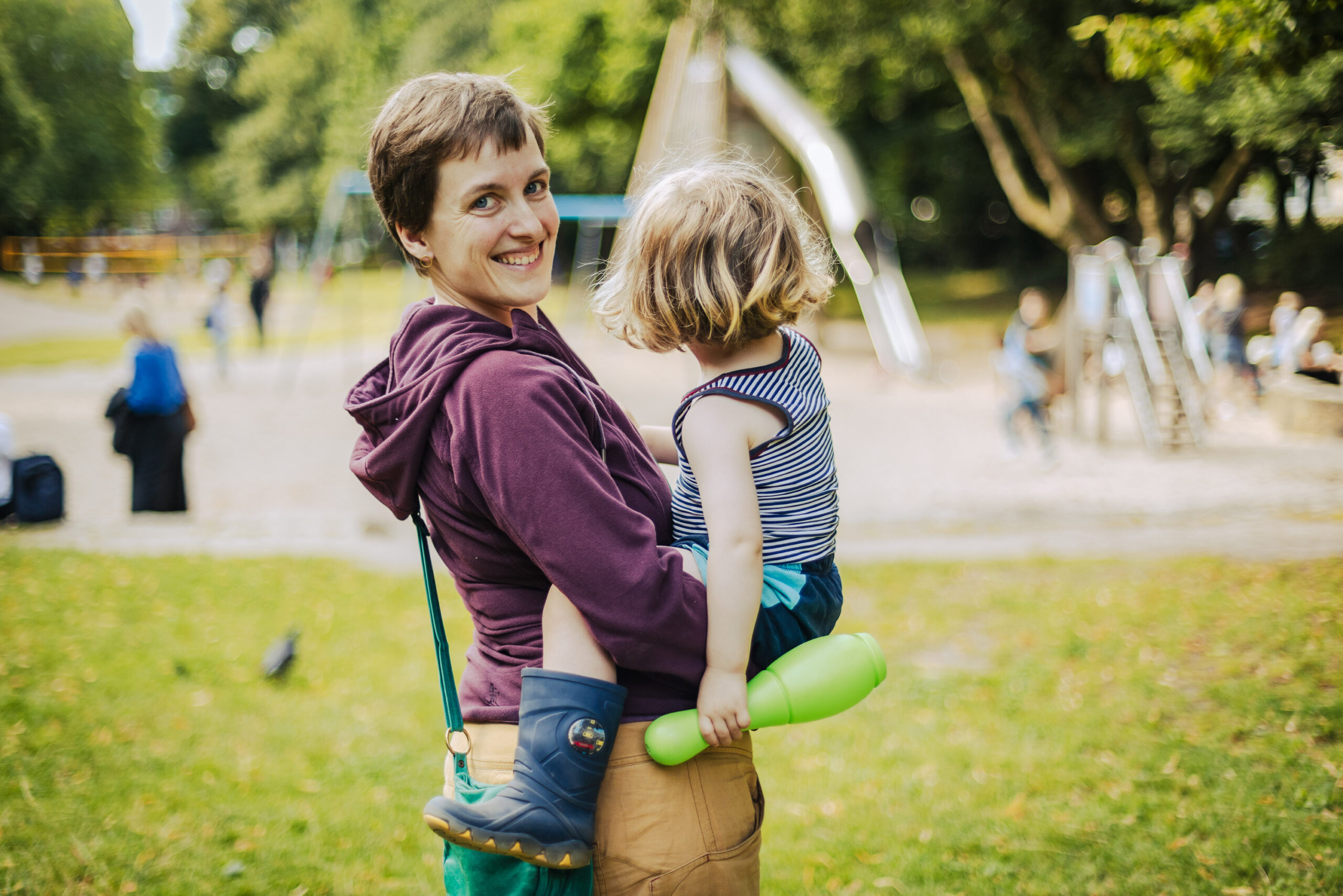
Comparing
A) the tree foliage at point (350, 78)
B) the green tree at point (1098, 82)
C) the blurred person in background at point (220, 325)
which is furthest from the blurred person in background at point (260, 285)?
the green tree at point (1098, 82)

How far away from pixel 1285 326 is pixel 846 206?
272 inches

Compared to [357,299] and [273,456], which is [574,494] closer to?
[273,456]

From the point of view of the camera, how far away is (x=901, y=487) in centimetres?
1064

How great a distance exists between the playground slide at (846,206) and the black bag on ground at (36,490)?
12640 mm

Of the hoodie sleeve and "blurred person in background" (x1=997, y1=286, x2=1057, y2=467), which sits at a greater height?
"blurred person in background" (x1=997, y1=286, x2=1057, y2=467)

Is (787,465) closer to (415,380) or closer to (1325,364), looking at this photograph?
(415,380)

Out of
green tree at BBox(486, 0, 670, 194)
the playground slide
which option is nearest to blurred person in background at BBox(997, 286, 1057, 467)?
the playground slide

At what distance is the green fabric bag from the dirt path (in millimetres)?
6410

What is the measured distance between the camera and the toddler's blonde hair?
1.61 m

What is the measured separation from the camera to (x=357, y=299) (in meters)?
39.6

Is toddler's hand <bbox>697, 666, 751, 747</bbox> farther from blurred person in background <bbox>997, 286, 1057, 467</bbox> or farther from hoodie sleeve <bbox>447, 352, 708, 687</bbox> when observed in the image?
blurred person in background <bbox>997, 286, 1057, 467</bbox>

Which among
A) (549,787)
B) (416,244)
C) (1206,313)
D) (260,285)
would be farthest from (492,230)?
(260,285)

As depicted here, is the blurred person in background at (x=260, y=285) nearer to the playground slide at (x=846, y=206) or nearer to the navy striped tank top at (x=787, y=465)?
the playground slide at (x=846, y=206)

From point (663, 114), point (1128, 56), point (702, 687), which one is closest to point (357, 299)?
point (663, 114)
